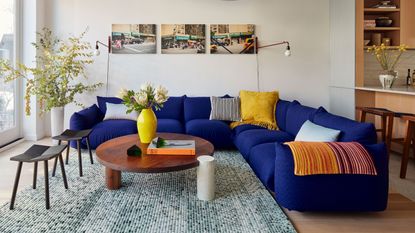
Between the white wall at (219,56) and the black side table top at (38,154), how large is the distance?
103 inches

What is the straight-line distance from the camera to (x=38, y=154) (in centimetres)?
254

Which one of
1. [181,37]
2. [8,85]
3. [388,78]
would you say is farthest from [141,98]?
[388,78]

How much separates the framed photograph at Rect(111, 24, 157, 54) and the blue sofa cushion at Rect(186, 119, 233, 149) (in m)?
1.70

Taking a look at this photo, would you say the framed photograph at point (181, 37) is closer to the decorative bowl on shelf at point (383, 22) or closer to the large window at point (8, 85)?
the large window at point (8, 85)

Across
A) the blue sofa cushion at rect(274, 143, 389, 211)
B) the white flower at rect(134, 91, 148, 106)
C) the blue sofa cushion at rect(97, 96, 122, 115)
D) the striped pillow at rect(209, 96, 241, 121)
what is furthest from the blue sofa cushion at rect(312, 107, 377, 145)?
the blue sofa cushion at rect(97, 96, 122, 115)

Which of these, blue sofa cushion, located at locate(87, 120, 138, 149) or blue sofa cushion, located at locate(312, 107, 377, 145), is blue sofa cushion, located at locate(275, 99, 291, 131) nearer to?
blue sofa cushion, located at locate(312, 107, 377, 145)

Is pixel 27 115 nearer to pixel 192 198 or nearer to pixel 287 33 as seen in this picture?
pixel 192 198

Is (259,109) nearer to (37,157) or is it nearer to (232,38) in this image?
(232,38)

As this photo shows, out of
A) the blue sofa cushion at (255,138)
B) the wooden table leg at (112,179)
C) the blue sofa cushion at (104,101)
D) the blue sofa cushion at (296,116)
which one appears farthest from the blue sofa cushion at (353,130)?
the blue sofa cushion at (104,101)

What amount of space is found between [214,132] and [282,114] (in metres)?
0.99

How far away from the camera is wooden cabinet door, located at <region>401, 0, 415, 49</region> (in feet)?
15.4

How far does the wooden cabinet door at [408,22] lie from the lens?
4688mm

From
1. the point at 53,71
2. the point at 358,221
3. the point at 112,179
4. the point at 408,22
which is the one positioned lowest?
the point at 358,221

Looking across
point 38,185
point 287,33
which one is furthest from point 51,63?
point 287,33
